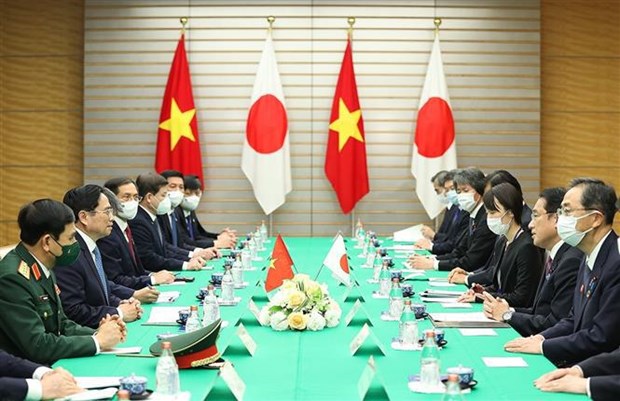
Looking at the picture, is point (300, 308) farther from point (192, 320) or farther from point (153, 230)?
point (153, 230)

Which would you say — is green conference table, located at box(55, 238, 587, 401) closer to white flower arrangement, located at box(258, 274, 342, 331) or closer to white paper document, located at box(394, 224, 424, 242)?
white flower arrangement, located at box(258, 274, 342, 331)

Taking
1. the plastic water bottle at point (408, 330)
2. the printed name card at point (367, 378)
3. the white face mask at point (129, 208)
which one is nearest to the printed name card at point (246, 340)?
the plastic water bottle at point (408, 330)

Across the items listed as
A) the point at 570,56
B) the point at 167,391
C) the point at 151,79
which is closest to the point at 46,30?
the point at 151,79

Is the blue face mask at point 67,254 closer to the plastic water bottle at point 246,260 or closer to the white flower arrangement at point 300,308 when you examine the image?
the white flower arrangement at point 300,308

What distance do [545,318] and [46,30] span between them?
8.87 m

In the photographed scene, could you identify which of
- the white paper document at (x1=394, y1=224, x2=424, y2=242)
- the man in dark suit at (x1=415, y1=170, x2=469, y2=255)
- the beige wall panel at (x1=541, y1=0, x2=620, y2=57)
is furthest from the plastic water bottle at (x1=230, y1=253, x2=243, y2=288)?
the beige wall panel at (x1=541, y1=0, x2=620, y2=57)

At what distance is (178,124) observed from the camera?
11.4m

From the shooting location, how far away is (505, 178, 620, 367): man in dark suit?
3783 mm

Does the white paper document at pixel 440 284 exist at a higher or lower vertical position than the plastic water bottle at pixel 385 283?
lower

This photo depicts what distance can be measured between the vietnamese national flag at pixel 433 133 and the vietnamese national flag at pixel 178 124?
2791 mm

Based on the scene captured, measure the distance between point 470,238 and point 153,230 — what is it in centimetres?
267

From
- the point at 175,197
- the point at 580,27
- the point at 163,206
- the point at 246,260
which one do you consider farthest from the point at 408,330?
the point at 580,27

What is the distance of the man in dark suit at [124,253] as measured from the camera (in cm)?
610

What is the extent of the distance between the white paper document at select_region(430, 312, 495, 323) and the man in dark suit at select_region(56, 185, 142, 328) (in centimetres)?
155
